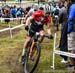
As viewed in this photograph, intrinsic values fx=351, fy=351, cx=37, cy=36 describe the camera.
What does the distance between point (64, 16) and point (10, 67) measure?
6.98 ft

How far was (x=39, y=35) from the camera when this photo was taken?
8234 millimetres

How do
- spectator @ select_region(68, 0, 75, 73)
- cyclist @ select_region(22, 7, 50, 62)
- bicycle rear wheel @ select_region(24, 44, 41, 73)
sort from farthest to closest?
cyclist @ select_region(22, 7, 50, 62)
bicycle rear wheel @ select_region(24, 44, 41, 73)
spectator @ select_region(68, 0, 75, 73)

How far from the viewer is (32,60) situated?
8336 millimetres

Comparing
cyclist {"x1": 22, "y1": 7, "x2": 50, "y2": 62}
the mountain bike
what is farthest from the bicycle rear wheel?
cyclist {"x1": 22, "y1": 7, "x2": 50, "y2": 62}

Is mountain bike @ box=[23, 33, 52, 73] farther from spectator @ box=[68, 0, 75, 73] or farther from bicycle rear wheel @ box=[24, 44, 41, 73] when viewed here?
spectator @ box=[68, 0, 75, 73]

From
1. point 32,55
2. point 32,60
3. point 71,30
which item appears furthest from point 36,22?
point 71,30

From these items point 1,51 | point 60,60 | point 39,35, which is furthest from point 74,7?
point 1,51

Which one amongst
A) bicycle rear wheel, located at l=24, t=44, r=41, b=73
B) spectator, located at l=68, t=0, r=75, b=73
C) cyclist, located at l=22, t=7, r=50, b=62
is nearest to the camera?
spectator, located at l=68, t=0, r=75, b=73

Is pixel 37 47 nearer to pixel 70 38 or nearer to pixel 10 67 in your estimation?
pixel 70 38

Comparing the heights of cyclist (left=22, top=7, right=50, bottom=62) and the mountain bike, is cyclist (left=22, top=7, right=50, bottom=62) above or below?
above

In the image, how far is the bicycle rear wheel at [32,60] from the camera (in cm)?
815

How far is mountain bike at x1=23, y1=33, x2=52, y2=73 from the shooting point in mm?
8172

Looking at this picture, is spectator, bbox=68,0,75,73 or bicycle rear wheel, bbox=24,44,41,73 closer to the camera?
spectator, bbox=68,0,75,73

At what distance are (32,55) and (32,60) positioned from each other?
15cm
